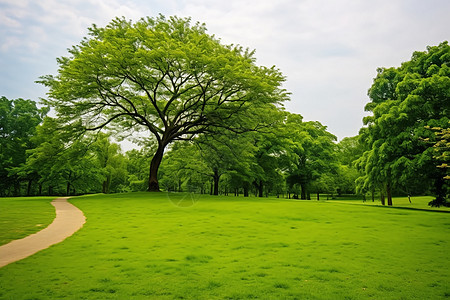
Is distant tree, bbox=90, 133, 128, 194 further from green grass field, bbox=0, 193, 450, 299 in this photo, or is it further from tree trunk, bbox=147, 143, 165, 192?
green grass field, bbox=0, 193, 450, 299

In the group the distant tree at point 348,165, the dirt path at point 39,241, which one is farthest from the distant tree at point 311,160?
the dirt path at point 39,241

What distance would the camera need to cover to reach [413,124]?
19.8 metres

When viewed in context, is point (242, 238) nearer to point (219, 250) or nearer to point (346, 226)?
point (219, 250)

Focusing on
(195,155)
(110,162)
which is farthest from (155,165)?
(110,162)

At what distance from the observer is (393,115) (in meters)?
19.4

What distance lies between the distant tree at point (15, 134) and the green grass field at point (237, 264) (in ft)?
116

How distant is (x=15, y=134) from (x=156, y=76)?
28.5m

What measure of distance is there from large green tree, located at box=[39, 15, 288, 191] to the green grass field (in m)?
14.1

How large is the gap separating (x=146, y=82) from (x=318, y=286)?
899 inches

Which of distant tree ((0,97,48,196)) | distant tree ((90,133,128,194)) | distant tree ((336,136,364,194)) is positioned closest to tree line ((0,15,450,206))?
distant tree ((0,97,48,196))

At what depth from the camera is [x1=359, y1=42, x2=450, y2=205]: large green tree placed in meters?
18.1

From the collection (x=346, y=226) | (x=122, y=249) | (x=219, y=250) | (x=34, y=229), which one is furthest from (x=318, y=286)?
(x=34, y=229)

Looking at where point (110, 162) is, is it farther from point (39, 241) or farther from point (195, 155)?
point (39, 241)

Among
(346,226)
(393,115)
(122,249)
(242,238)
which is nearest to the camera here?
(122,249)
